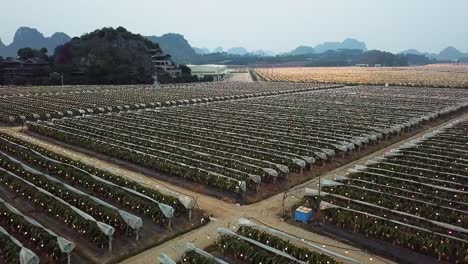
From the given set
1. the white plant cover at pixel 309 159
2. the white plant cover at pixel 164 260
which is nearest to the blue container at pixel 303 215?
the white plant cover at pixel 164 260

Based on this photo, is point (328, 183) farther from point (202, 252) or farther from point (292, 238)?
point (202, 252)

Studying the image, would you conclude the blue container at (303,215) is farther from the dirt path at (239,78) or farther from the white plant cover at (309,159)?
the dirt path at (239,78)

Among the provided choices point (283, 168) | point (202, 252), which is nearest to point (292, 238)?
point (202, 252)

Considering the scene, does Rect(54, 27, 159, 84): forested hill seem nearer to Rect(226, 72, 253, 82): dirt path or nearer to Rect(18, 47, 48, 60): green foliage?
Rect(18, 47, 48, 60): green foliage

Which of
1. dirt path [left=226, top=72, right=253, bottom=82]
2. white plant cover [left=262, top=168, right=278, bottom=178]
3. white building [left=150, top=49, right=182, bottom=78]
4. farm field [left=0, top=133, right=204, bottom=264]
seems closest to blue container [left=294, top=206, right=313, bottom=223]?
farm field [left=0, top=133, right=204, bottom=264]

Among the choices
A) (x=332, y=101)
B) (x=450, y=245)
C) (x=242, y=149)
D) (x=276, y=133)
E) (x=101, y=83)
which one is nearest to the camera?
(x=450, y=245)

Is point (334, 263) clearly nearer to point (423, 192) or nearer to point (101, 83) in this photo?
point (423, 192)

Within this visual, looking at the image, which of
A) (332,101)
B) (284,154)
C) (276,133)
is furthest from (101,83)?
(284,154)
